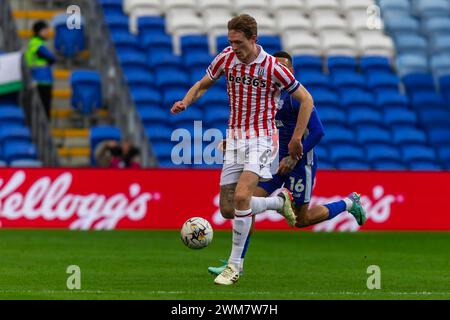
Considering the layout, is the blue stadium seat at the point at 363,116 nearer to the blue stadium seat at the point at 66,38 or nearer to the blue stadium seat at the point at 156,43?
the blue stadium seat at the point at 156,43

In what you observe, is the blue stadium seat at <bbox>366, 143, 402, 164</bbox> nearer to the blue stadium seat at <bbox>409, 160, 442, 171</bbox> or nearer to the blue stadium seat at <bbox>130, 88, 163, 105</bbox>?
the blue stadium seat at <bbox>409, 160, 442, 171</bbox>

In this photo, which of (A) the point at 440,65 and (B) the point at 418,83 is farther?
(A) the point at 440,65

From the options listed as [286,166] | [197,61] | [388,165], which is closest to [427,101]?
[388,165]

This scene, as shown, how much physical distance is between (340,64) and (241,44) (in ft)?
46.7

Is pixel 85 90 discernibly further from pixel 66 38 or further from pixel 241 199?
pixel 241 199

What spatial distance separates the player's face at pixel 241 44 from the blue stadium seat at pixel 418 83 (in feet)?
47.2

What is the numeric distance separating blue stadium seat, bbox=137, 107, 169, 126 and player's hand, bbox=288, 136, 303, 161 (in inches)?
431

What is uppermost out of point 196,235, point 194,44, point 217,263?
point 194,44

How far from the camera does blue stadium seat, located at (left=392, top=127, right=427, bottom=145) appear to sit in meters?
23.3

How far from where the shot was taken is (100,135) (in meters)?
20.9

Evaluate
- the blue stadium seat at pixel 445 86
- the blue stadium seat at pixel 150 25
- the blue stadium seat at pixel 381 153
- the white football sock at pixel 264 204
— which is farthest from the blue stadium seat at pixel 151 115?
the white football sock at pixel 264 204

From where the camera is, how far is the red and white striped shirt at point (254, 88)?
1062 centimetres

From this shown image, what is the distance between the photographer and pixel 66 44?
2277 centimetres

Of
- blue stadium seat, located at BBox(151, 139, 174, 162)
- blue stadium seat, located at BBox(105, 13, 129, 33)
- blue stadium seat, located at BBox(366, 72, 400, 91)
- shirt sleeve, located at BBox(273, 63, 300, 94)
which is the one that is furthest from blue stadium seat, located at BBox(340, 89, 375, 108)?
shirt sleeve, located at BBox(273, 63, 300, 94)
